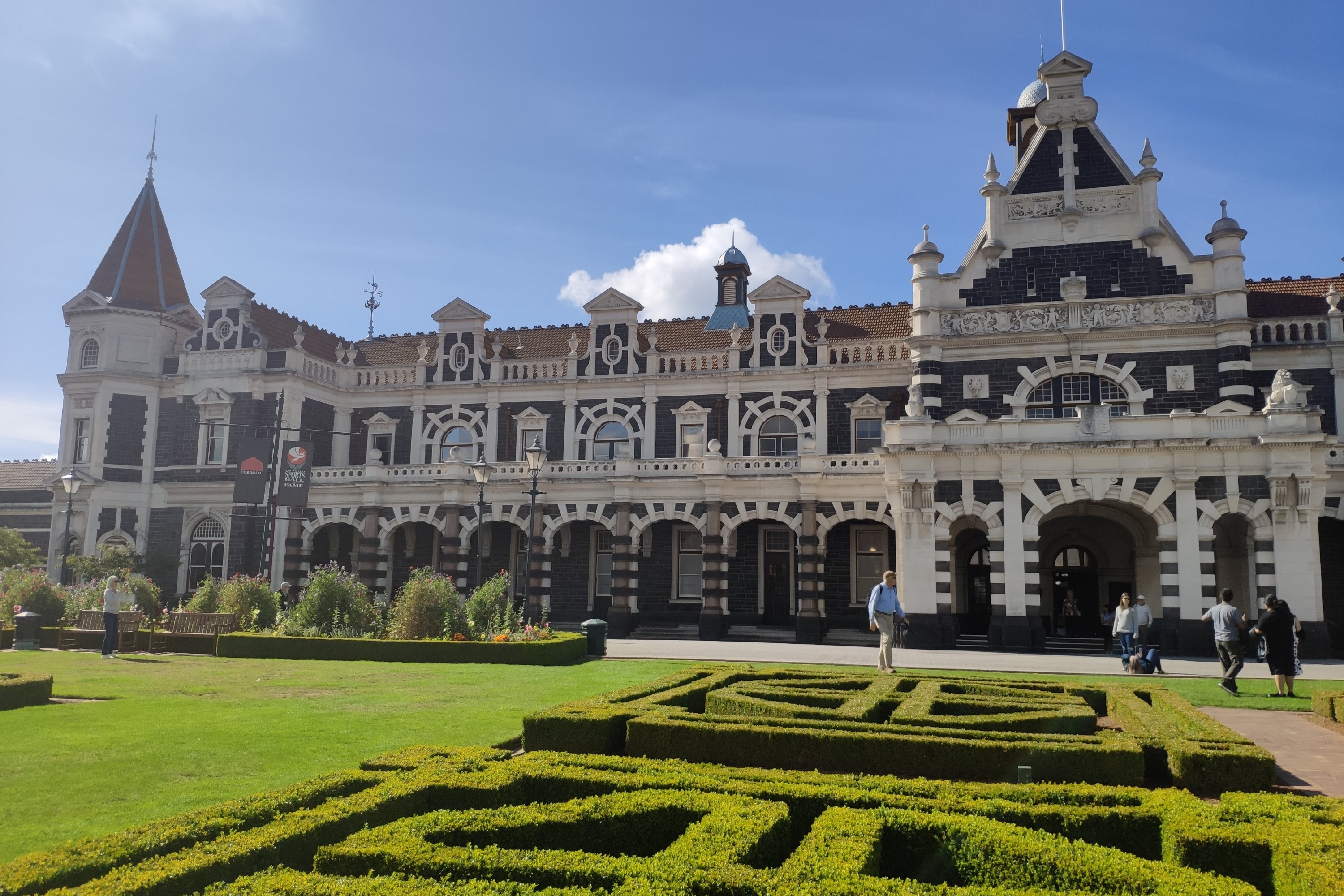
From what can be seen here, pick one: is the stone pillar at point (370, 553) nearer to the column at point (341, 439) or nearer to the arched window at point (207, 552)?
the column at point (341, 439)

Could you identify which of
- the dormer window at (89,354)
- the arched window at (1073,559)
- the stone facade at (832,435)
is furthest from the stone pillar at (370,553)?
the arched window at (1073,559)

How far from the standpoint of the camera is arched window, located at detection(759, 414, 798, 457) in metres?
36.5

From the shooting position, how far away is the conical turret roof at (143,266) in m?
42.1

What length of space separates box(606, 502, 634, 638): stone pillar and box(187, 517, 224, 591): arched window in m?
17.9

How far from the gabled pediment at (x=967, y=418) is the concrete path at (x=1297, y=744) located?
567 inches

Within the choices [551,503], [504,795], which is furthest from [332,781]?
[551,503]

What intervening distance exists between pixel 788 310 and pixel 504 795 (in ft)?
102

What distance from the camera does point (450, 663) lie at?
21375mm

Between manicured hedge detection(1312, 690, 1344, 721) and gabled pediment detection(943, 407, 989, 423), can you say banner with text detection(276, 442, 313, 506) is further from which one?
manicured hedge detection(1312, 690, 1344, 721)

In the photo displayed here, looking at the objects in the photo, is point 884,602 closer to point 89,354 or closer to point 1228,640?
point 1228,640

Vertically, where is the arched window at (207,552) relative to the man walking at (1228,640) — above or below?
above

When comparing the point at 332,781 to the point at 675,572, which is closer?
the point at 332,781

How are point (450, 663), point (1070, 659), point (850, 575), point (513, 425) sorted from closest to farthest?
point (450, 663) < point (1070, 659) < point (850, 575) < point (513, 425)

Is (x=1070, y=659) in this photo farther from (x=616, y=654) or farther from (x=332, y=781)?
(x=332, y=781)
